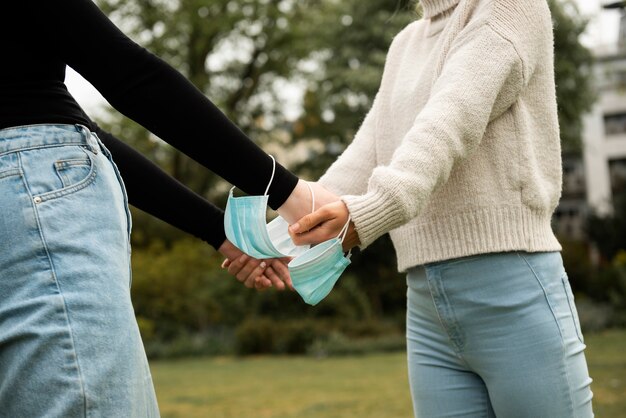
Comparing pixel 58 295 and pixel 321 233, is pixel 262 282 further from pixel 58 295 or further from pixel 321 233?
pixel 58 295

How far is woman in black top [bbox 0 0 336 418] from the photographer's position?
1.34m

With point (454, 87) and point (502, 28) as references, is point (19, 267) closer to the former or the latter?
point (454, 87)

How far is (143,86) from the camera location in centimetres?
158

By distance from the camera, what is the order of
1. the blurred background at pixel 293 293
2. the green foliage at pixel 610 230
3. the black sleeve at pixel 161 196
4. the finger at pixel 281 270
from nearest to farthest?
the black sleeve at pixel 161 196, the finger at pixel 281 270, the blurred background at pixel 293 293, the green foliage at pixel 610 230

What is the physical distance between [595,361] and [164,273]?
9.01 m

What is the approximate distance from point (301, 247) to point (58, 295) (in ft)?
2.56

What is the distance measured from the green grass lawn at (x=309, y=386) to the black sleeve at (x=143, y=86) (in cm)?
598

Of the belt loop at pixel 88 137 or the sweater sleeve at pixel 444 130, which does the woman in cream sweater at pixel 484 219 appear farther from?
the belt loop at pixel 88 137

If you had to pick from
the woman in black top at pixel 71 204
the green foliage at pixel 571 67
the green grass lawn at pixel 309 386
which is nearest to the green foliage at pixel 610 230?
the green foliage at pixel 571 67

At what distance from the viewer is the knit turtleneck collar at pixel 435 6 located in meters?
2.19

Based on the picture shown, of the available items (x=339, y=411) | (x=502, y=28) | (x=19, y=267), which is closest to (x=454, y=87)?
(x=502, y=28)

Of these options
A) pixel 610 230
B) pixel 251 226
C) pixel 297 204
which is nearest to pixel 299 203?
pixel 297 204

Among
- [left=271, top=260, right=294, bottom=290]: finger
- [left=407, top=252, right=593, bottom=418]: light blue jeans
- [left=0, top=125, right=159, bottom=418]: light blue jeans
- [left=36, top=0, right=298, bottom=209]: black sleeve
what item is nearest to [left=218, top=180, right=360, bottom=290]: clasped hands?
[left=36, top=0, right=298, bottom=209]: black sleeve

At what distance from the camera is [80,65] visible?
5.07 ft
